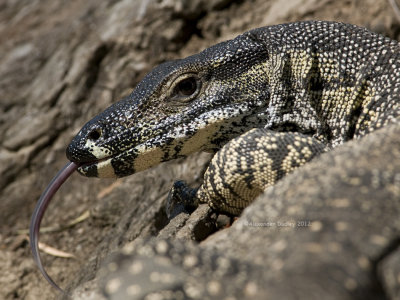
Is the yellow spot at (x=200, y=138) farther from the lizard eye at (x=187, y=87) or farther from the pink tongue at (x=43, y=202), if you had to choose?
the pink tongue at (x=43, y=202)

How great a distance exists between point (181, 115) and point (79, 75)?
495 cm

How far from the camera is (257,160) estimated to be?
3605mm

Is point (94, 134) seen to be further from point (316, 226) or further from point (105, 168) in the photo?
point (316, 226)

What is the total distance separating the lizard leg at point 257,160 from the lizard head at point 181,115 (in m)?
0.47

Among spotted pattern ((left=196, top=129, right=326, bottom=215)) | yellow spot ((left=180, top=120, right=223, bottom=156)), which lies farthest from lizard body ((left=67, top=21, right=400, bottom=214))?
spotted pattern ((left=196, top=129, right=326, bottom=215))

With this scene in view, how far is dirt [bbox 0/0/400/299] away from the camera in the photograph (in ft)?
22.7

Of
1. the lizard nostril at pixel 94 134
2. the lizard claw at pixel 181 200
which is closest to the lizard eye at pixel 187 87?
the lizard nostril at pixel 94 134

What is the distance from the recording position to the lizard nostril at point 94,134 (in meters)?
4.28

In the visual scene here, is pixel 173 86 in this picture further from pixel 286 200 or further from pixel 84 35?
pixel 84 35

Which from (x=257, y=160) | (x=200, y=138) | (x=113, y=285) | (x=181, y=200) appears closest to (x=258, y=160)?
(x=257, y=160)

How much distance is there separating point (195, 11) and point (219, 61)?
15.6 feet

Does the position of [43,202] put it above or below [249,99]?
below

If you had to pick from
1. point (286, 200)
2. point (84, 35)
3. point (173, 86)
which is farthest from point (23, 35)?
point (286, 200)

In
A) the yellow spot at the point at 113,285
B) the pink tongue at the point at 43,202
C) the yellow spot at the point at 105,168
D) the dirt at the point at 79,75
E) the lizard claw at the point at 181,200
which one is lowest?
the dirt at the point at 79,75
